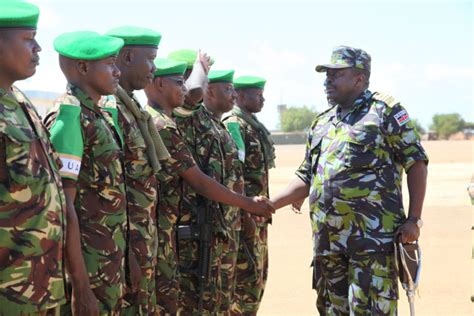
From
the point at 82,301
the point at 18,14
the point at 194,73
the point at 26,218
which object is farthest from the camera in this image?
the point at 194,73

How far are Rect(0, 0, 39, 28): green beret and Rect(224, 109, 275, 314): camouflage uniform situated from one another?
370 centimetres

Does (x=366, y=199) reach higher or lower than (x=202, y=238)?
higher

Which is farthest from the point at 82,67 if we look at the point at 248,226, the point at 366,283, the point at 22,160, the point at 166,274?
the point at 248,226

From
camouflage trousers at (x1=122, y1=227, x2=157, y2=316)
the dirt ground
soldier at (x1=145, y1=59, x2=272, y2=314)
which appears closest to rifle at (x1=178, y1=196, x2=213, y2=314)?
soldier at (x1=145, y1=59, x2=272, y2=314)

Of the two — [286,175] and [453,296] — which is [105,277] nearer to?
[453,296]

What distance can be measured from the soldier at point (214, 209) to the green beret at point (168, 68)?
54 centimetres

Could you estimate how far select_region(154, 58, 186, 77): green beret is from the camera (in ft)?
20.3

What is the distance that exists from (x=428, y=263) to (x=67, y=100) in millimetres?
7774

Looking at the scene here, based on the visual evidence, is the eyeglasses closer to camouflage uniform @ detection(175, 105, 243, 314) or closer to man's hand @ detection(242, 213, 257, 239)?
camouflage uniform @ detection(175, 105, 243, 314)

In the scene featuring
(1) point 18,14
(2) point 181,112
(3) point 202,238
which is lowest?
(3) point 202,238

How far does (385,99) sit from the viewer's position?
6371 mm

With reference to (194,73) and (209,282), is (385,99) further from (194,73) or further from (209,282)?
(209,282)

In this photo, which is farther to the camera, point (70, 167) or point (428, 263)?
point (428, 263)

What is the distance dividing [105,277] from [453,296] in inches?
224
